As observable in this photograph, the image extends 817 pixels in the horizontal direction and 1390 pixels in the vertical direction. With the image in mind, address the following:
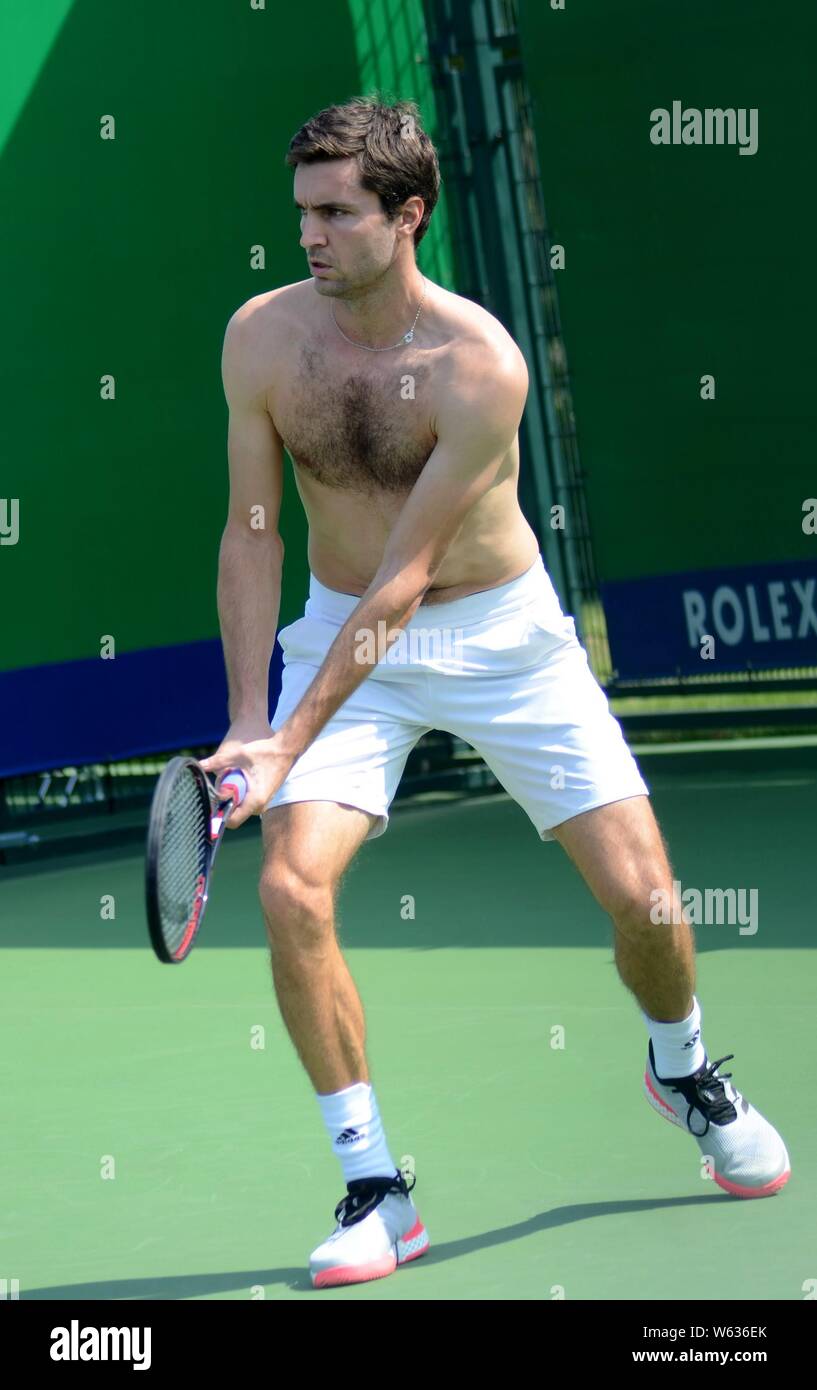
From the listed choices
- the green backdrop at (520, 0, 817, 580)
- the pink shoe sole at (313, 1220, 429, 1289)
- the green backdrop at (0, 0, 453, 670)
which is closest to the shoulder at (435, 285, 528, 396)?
the pink shoe sole at (313, 1220, 429, 1289)

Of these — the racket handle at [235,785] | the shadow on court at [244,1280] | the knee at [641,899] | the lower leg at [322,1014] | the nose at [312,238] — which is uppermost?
the nose at [312,238]

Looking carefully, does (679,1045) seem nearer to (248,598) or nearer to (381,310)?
(248,598)

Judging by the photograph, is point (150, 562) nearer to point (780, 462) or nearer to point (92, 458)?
point (92, 458)

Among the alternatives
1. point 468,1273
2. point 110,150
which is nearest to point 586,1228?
point 468,1273

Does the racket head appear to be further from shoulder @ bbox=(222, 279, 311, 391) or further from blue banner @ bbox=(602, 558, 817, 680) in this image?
blue banner @ bbox=(602, 558, 817, 680)

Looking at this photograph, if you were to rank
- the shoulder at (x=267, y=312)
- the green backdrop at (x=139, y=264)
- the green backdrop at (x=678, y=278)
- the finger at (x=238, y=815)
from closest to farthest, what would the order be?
the finger at (x=238, y=815), the shoulder at (x=267, y=312), the green backdrop at (x=139, y=264), the green backdrop at (x=678, y=278)

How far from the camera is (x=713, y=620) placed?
8336 mm

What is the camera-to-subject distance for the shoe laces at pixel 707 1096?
3.61 m

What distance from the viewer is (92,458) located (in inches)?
287

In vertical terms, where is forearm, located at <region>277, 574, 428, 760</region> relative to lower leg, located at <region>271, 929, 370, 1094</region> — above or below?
above

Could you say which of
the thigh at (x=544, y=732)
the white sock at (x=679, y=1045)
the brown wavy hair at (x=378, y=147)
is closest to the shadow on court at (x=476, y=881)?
the white sock at (x=679, y=1045)

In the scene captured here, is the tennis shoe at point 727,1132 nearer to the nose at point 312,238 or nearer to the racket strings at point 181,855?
the racket strings at point 181,855

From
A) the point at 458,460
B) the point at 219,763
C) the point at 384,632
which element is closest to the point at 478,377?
the point at 458,460

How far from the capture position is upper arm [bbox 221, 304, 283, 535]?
11.6 feet
